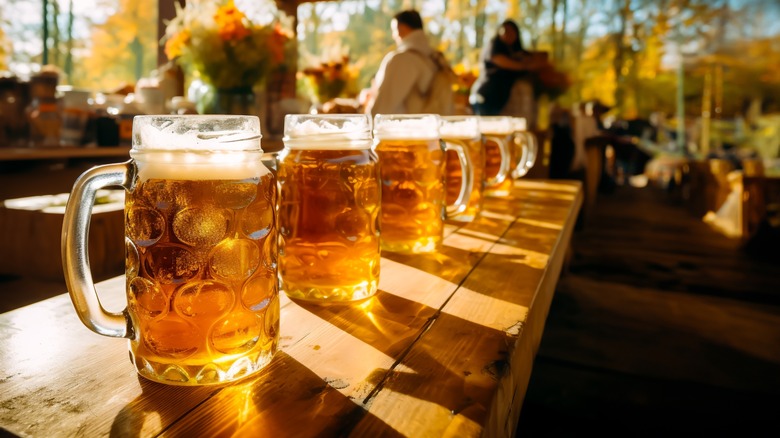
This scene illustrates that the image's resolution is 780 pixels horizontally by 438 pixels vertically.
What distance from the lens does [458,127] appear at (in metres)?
1.28

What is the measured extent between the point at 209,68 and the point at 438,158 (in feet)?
6.65

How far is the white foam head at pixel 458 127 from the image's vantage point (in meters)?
1.27

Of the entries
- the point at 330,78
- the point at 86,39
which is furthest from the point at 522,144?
the point at 86,39

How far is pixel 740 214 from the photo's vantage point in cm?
536

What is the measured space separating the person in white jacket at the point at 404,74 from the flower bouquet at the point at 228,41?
110 cm

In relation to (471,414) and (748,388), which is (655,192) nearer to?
(748,388)

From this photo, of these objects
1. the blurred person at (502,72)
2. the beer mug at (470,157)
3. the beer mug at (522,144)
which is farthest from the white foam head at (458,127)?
the blurred person at (502,72)

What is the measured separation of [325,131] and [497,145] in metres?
1.02

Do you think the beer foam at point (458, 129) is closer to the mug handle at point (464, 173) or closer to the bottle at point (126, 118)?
the mug handle at point (464, 173)

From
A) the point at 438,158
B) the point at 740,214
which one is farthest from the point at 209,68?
the point at 740,214

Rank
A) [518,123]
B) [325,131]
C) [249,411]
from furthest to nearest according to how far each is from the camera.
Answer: [518,123] → [325,131] → [249,411]

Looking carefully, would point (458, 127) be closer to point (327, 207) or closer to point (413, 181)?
point (413, 181)

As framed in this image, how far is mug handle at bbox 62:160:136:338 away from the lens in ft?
1.65

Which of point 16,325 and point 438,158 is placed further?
point 438,158
